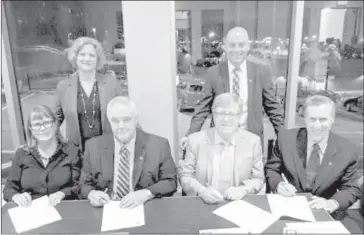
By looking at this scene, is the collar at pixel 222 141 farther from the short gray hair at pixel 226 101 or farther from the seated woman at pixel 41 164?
the seated woman at pixel 41 164

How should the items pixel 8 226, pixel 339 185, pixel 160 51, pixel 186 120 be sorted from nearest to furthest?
pixel 8 226, pixel 339 185, pixel 160 51, pixel 186 120

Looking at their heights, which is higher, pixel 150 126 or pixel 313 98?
pixel 313 98

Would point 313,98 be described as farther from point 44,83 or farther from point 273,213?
point 44,83

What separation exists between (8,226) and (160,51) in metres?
1.93

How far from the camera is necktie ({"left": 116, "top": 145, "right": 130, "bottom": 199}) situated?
1900mm

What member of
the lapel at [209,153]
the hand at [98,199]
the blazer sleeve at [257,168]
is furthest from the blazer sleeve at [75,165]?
the blazer sleeve at [257,168]

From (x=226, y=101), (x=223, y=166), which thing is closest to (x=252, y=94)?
(x=226, y=101)

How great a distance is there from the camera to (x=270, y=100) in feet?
8.04

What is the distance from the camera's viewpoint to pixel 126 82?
3076 mm

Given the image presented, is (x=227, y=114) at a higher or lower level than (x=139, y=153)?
higher

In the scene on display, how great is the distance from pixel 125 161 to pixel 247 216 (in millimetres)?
790

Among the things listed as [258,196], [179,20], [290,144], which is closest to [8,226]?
[258,196]

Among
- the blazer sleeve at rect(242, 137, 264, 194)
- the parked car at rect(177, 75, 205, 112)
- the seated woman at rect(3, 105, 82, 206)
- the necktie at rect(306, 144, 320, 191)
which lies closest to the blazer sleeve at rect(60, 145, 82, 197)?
the seated woman at rect(3, 105, 82, 206)

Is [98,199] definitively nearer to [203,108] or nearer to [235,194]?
[235,194]
